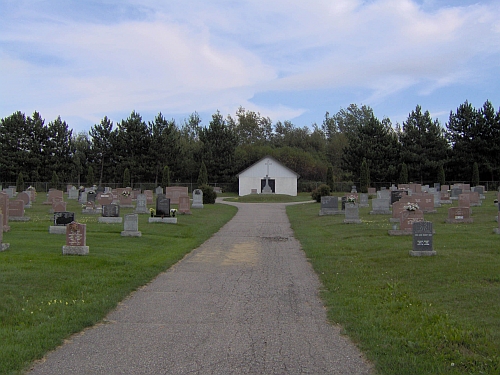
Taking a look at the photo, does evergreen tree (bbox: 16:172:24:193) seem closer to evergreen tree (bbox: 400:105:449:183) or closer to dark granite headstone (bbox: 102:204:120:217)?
dark granite headstone (bbox: 102:204:120:217)

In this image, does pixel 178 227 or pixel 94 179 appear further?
pixel 94 179

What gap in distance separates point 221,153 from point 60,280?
62.2 metres

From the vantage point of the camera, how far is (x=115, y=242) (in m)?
15.7

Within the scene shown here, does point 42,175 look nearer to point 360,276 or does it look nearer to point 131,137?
Result: point 131,137

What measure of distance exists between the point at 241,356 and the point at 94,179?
64981 millimetres

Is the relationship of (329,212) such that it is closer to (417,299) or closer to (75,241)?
(75,241)

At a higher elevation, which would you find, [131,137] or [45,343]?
[131,137]

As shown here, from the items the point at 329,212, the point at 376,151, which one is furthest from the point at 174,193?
the point at 376,151

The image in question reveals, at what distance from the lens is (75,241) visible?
12.8 meters

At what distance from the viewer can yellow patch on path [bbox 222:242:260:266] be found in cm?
1295

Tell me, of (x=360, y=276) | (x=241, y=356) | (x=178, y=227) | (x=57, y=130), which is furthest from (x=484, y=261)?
(x=57, y=130)

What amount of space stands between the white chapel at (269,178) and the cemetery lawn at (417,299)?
49.6m

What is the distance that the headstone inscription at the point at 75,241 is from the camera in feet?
41.5

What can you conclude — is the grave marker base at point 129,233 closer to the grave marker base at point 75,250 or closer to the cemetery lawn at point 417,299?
the grave marker base at point 75,250
